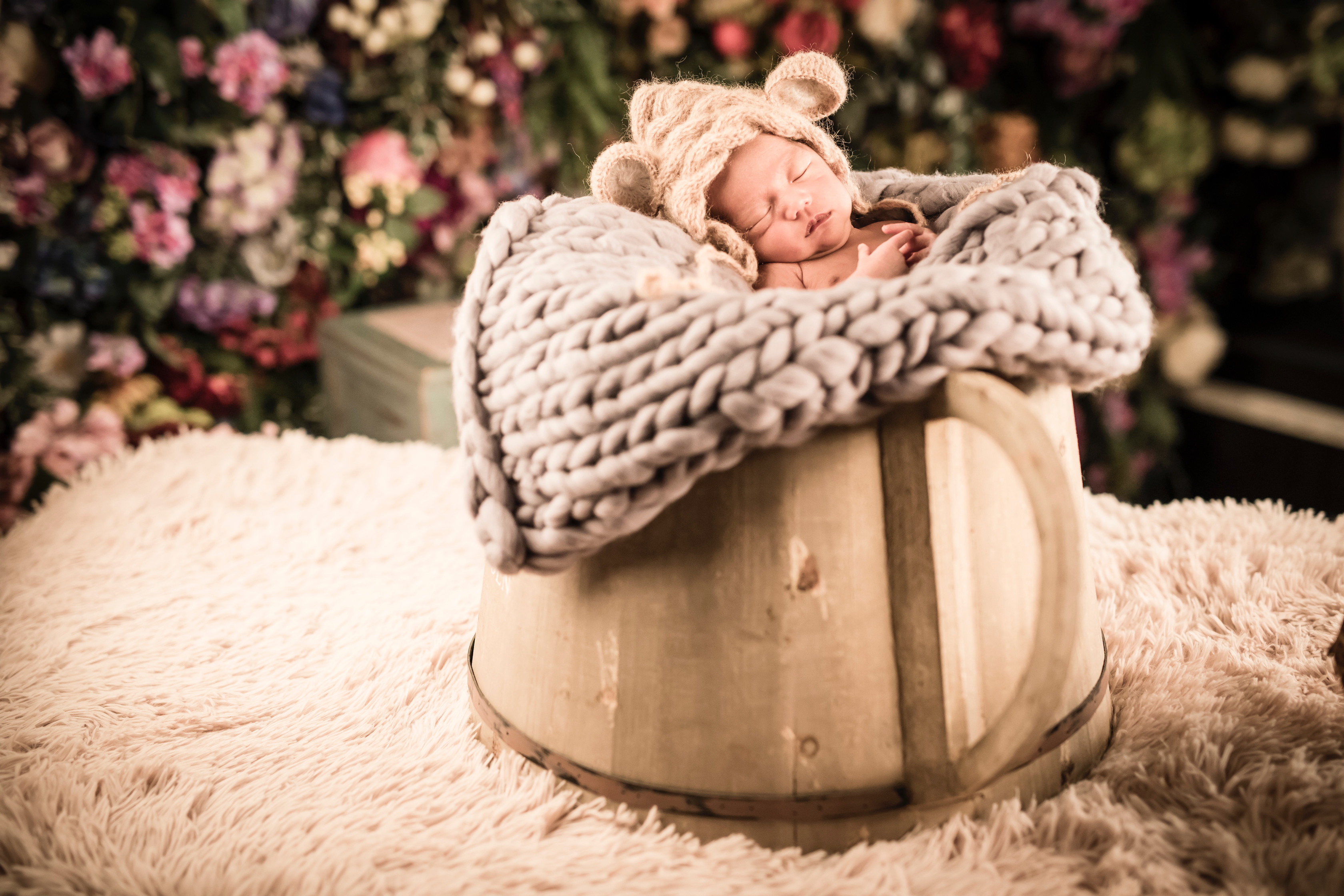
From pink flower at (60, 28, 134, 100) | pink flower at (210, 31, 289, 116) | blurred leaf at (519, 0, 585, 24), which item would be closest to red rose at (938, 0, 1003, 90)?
blurred leaf at (519, 0, 585, 24)

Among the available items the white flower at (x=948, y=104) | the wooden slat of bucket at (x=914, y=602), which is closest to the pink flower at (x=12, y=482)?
the wooden slat of bucket at (x=914, y=602)

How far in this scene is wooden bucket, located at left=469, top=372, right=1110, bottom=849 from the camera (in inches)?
21.3

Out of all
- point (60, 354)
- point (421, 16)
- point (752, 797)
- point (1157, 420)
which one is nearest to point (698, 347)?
point (752, 797)

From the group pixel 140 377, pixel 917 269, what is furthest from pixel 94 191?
pixel 917 269

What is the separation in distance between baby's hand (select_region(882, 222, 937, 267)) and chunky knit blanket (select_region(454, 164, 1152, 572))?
0.27ft

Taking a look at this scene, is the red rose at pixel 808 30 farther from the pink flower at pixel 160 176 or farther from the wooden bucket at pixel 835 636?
the wooden bucket at pixel 835 636

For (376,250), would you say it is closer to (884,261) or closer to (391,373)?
(391,373)

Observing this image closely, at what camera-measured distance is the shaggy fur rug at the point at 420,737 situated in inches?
Result: 22.1

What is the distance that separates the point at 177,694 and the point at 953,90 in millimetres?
1664

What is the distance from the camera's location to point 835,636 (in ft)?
1.82

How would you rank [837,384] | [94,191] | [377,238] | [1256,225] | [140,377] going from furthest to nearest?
[1256,225], [377,238], [140,377], [94,191], [837,384]

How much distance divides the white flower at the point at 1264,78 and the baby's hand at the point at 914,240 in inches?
57.2

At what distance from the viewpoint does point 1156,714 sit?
2.22ft

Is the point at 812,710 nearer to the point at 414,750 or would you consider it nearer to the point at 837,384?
the point at 837,384
